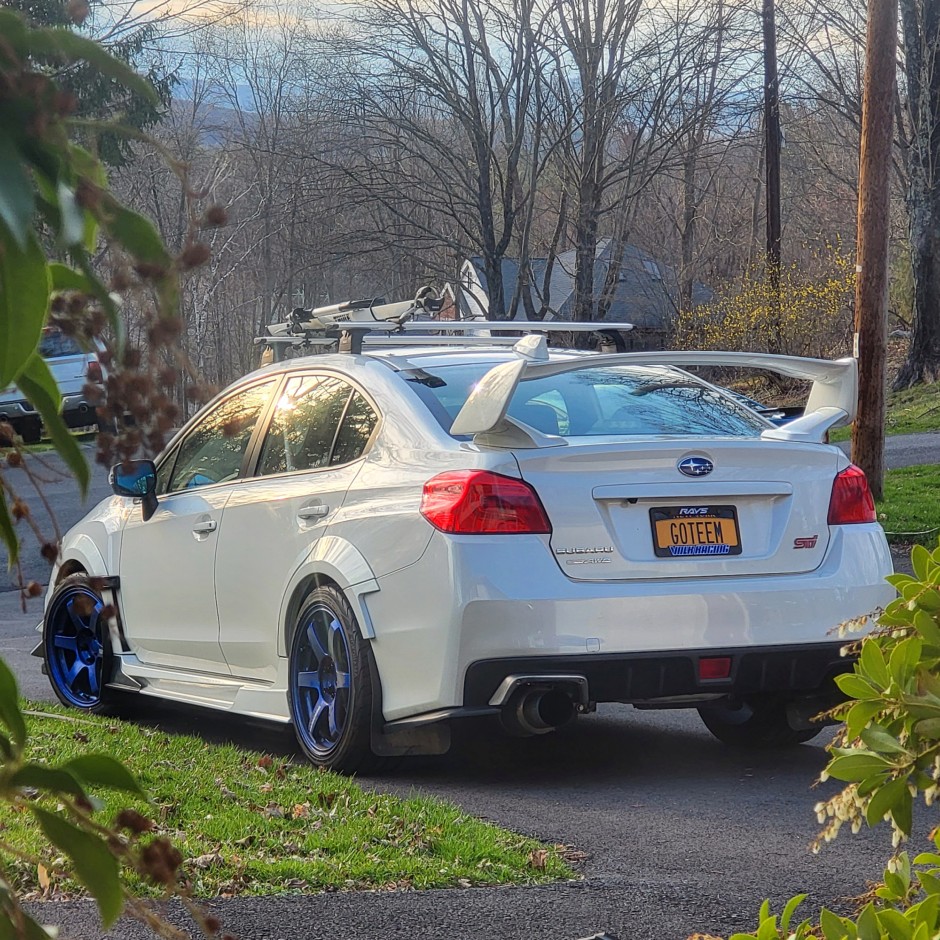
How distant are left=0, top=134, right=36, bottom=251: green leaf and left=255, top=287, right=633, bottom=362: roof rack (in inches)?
229

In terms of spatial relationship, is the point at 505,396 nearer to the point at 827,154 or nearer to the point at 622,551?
the point at 622,551

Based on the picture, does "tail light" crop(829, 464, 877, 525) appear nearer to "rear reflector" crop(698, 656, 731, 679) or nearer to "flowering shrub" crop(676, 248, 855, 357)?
"rear reflector" crop(698, 656, 731, 679)

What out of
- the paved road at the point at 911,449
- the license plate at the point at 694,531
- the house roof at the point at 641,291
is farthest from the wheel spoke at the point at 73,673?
the house roof at the point at 641,291

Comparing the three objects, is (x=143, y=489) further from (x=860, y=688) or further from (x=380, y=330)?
(x=860, y=688)

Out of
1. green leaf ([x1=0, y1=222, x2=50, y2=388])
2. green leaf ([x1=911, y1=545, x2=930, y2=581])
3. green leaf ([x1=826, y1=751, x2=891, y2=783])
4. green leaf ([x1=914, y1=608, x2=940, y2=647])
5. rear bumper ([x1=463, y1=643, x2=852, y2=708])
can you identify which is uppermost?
green leaf ([x1=0, y1=222, x2=50, y2=388])

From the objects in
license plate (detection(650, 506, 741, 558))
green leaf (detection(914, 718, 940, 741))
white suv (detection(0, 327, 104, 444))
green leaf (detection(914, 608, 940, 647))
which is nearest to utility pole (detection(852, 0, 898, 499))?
license plate (detection(650, 506, 741, 558))

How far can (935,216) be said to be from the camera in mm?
29688

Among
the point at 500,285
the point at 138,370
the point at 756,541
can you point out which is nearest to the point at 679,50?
the point at 500,285

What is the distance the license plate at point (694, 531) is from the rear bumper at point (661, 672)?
14.7 inches

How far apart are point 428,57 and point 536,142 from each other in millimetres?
2699

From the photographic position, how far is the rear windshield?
19.4ft

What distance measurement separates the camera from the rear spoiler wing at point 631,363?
18.2 ft

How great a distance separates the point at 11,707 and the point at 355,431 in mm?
5241

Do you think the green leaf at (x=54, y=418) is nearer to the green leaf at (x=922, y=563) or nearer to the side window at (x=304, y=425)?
the green leaf at (x=922, y=563)
